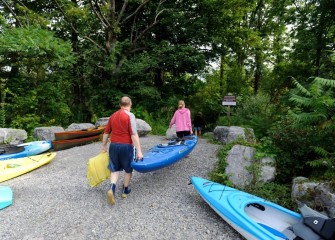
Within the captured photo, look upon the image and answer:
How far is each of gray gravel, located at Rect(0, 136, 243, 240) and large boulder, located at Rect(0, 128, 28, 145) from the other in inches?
141

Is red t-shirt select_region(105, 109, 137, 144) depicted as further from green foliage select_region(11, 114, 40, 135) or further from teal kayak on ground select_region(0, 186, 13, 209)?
green foliage select_region(11, 114, 40, 135)

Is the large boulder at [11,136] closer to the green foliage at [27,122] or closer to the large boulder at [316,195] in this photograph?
the green foliage at [27,122]

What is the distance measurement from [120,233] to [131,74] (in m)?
11.0

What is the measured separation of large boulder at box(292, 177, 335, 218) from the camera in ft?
13.5

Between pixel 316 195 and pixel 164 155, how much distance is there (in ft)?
9.96

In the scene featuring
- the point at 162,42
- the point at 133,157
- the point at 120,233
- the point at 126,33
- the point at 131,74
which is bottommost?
the point at 120,233

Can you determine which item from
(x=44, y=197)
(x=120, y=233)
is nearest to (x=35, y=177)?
(x=44, y=197)

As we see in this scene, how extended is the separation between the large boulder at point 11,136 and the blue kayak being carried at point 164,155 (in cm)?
626

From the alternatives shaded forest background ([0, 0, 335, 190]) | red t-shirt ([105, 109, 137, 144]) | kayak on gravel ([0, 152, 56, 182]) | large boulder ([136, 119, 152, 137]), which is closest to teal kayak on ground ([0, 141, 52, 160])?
kayak on gravel ([0, 152, 56, 182])

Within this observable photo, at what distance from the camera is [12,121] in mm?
10984

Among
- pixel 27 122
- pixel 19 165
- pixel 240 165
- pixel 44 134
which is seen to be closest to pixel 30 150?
pixel 19 165

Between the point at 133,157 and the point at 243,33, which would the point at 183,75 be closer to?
the point at 243,33

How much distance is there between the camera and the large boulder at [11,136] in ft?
30.5

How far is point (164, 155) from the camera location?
18.9 ft
